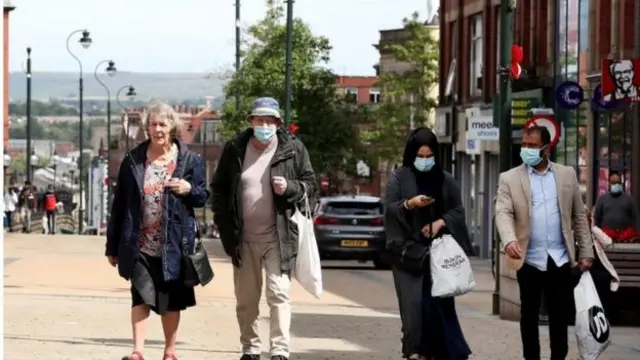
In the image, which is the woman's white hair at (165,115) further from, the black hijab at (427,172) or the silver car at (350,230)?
the silver car at (350,230)

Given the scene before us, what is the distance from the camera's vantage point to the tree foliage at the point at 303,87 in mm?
57125

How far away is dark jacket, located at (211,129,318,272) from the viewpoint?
508 inches

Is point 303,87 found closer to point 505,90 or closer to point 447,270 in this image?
point 505,90

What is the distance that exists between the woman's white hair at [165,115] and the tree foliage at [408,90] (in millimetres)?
57980

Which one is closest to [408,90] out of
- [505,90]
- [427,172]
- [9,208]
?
[9,208]

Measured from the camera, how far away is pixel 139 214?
1220 centimetres

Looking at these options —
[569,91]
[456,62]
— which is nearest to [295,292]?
[569,91]

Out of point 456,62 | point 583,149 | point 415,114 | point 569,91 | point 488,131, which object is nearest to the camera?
point 569,91

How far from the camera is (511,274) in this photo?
66.7ft

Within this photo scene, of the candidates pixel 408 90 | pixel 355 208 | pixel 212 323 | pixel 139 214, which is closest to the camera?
pixel 139 214

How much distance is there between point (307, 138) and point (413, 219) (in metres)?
44.3

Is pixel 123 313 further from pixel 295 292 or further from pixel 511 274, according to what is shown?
pixel 295 292

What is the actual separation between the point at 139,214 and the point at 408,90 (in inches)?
2368

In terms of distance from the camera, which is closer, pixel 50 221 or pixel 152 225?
pixel 152 225
